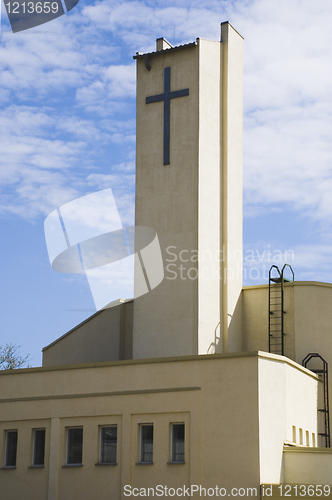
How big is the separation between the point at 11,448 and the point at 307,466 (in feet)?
35.1

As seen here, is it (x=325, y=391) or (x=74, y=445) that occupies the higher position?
(x=325, y=391)

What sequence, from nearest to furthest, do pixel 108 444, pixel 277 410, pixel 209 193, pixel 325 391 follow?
pixel 277 410 → pixel 108 444 → pixel 325 391 → pixel 209 193

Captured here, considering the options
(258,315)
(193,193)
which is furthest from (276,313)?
(193,193)

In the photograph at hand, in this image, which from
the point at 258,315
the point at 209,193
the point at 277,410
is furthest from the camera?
the point at 258,315

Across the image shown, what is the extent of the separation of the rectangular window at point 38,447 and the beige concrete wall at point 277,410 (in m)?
8.24

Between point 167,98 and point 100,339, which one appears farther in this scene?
point 100,339

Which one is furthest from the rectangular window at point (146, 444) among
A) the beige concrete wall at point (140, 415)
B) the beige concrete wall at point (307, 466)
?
the beige concrete wall at point (307, 466)

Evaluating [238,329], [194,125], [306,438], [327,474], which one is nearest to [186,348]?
[238,329]

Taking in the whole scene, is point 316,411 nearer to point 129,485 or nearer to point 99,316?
point 129,485

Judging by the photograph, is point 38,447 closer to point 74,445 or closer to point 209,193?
point 74,445

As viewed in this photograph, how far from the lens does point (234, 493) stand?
20.9 meters

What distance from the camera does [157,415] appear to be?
2289cm

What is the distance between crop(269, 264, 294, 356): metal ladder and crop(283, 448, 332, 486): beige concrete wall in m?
6.51

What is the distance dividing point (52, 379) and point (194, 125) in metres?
11.8
